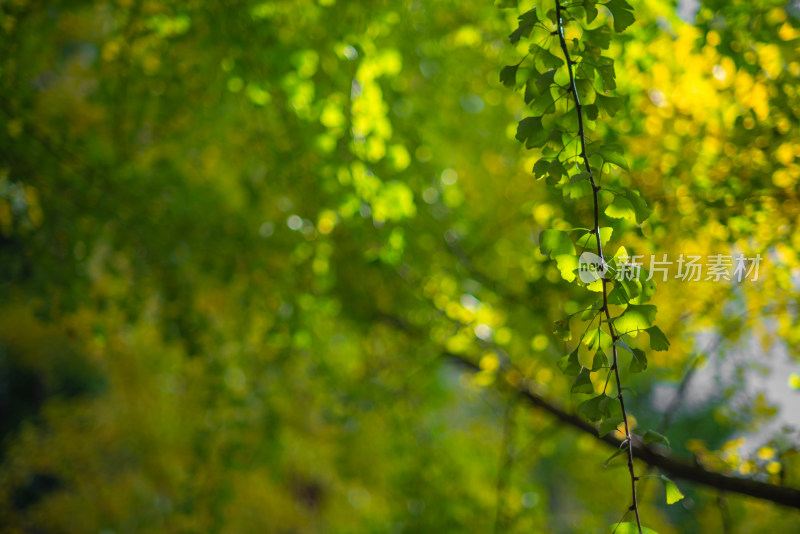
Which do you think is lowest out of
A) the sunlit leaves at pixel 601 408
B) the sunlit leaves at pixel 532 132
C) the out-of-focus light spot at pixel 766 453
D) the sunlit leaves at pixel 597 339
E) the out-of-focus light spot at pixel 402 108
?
the out-of-focus light spot at pixel 766 453

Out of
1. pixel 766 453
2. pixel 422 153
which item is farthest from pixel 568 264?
pixel 422 153

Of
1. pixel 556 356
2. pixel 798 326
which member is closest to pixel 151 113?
pixel 556 356

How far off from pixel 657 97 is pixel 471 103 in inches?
36.7

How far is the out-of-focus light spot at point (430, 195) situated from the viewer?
5.27 ft

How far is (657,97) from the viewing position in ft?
4.12

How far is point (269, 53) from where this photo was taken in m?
1.19

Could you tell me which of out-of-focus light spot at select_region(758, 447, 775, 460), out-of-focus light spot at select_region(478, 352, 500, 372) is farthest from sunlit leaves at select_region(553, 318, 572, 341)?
out-of-focus light spot at select_region(478, 352, 500, 372)

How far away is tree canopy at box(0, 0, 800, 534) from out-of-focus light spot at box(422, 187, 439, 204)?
0.01 metres

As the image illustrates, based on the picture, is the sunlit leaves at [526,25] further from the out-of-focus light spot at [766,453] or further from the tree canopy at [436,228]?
the out-of-focus light spot at [766,453]

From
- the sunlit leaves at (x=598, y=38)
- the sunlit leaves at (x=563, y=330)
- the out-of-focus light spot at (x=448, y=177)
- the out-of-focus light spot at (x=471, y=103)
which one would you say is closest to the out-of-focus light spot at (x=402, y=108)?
the out-of-focus light spot at (x=448, y=177)

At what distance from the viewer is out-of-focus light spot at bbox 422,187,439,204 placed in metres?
1.61

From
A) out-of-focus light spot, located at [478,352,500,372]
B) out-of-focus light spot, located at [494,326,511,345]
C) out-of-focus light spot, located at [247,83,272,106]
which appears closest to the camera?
out-of-focus light spot, located at [247,83,272,106]

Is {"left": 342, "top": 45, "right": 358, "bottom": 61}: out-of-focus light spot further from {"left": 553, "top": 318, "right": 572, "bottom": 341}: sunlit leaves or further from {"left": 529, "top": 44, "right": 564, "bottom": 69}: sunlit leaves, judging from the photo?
{"left": 553, "top": 318, "right": 572, "bottom": 341}: sunlit leaves

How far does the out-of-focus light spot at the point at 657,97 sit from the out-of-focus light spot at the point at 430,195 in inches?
24.1
